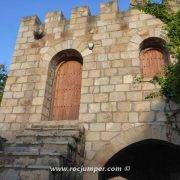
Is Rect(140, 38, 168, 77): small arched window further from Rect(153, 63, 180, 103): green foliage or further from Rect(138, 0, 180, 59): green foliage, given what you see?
Rect(153, 63, 180, 103): green foliage

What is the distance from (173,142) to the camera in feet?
18.7

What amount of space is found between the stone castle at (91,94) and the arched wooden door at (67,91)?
0.03 m

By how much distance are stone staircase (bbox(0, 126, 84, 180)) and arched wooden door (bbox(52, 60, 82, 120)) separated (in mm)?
782

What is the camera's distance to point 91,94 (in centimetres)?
671

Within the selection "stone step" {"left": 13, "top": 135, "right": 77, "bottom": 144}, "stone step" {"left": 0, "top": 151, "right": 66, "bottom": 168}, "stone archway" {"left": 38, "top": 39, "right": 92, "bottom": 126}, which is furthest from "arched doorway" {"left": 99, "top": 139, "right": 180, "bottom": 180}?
"stone step" {"left": 0, "top": 151, "right": 66, "bottom": 168}

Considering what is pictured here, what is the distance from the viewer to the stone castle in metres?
5.93

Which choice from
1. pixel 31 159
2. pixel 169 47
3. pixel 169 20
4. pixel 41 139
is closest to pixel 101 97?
pixel 41 139

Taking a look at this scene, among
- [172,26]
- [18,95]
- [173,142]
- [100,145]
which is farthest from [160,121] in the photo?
[18,95]

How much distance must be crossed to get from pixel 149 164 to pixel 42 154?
4.08 meters

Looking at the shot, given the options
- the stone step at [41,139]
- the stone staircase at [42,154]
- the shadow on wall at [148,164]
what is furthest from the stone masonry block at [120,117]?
the shadow on wall at [148,164]

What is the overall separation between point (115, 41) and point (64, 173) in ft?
12.6

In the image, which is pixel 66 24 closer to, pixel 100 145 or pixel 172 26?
pixel 172 26

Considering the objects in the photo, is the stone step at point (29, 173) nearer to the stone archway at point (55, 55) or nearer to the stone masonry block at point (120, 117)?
the stone masonry block at point (120, 117)

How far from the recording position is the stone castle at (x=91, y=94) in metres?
5.93
